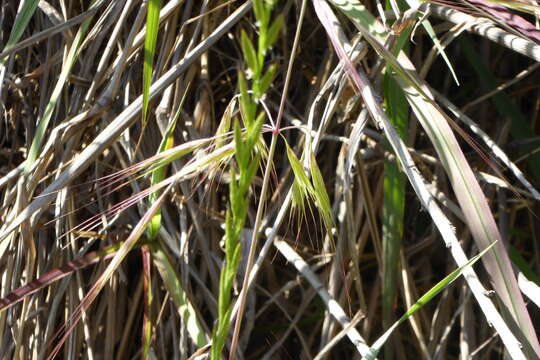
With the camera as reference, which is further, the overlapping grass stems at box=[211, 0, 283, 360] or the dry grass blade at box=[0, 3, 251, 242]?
the dry grass blade at box=[0, 3, 251, 242]

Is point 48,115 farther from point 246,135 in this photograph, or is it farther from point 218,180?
point 246,135

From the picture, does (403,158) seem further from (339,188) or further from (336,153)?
(336,153)

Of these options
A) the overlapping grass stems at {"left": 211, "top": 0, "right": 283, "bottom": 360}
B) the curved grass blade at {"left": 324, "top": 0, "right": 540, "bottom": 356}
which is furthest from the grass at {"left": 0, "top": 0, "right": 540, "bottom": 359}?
the overlapping grass stems at {"left": 211, "top": 0, "right": 283, "bottom": 360}

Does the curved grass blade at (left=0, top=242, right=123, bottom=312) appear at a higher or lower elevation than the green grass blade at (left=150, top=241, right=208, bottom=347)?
higher

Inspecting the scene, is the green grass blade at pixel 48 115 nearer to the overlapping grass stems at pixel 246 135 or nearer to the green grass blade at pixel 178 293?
the green grass blade at pixel 178 293

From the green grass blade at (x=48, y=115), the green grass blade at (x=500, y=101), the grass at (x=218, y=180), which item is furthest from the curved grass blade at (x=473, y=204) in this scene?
the green grass blade at (x=500, y=101)

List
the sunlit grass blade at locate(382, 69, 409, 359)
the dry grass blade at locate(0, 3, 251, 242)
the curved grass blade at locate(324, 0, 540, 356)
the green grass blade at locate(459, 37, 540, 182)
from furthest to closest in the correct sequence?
the green grass blade at locate(459, 37, 540, 182) → the sunlit grass blade at locate(382, 69, 409, 359) → the dry grass blade at locate(0, 3, 251, 242) → the curved grass blade at locate(324, 0, 540, 356)

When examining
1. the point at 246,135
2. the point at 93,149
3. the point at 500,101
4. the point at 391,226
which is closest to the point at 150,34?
the point at 93,149

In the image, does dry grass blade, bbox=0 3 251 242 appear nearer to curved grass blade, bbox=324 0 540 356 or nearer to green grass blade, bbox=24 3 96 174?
green grass blade, bbox=24 3 96 174

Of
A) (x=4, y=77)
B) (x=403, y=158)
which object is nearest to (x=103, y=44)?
(x=4, y=77)
